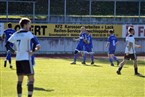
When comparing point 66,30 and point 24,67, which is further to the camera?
point 66,30

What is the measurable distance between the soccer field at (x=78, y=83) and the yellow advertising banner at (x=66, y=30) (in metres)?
10.9

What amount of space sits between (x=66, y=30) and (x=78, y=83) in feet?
53.9

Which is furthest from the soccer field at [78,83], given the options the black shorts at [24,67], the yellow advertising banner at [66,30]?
the yellow advertising banner at [66,30]

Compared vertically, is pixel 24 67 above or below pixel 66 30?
below

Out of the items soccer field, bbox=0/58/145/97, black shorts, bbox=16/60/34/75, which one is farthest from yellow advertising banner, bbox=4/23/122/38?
black shorts, bbox=16/60/34/75

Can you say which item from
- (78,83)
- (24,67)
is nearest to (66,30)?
(78,83)

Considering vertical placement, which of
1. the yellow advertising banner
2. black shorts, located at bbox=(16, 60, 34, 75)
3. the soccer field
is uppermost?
the yellow advertising banner

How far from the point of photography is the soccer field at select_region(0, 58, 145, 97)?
13086mm

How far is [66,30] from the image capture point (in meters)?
31.7

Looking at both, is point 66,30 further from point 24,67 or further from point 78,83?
point 24,67

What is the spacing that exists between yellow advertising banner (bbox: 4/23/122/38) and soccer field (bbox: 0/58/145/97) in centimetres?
1094

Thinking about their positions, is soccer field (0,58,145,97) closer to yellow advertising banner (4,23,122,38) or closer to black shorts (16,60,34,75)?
black shorts (16,60,34,75)

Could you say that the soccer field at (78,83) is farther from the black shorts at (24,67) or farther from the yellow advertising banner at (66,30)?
the yellow advertising banner at (66,30)

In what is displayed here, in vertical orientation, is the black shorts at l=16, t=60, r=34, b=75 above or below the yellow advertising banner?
below
